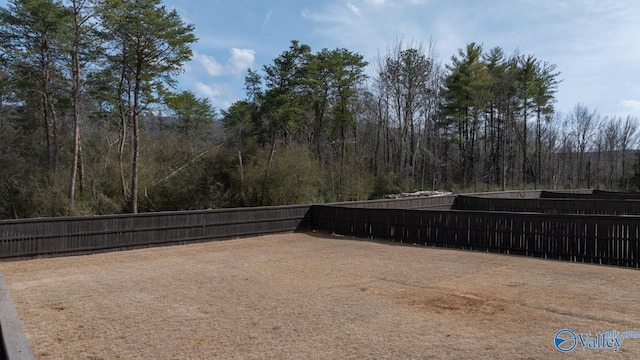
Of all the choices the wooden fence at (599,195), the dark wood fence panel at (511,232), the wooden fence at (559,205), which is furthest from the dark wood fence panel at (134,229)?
the wooden fence at (599,195)

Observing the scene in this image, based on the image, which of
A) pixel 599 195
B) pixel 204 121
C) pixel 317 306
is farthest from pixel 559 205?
pixel 204 121

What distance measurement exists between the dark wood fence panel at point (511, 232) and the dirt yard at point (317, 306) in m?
0.67

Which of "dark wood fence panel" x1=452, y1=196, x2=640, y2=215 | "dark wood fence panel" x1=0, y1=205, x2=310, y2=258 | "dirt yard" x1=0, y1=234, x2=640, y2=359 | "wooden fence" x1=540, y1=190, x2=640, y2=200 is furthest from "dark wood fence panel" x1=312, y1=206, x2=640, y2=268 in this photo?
"wooden fence" x1=540, y1=190, x2=640, y2=200

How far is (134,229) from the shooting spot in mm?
10266

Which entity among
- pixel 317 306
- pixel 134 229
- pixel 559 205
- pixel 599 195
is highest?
pixel 599 195

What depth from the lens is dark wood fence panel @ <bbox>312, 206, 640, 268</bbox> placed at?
8352 millimetres

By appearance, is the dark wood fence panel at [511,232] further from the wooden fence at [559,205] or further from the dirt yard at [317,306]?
the wooden fence at [559,205]

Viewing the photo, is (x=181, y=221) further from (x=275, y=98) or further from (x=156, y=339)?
(x=275, y=98)

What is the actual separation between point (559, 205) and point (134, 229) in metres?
16.5

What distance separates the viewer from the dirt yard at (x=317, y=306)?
381 centimetres

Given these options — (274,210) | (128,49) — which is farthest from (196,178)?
(274,210)

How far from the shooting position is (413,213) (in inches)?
461

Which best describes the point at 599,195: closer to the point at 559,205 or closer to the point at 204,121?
the point at 559,205

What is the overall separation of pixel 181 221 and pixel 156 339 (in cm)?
736
